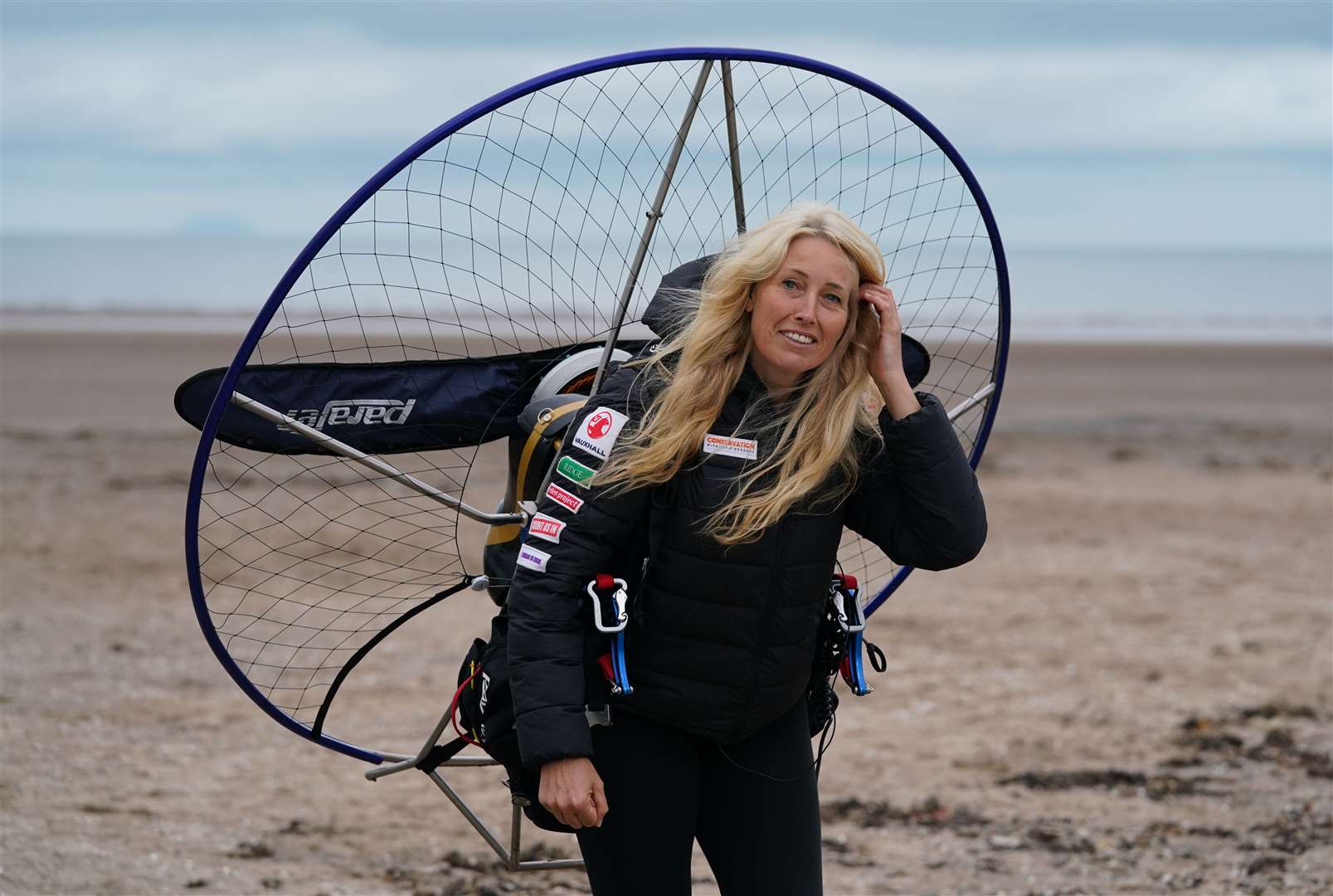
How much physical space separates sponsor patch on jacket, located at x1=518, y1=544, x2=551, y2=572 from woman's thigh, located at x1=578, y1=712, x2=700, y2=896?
392 millimetres

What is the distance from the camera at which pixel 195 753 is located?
22.4 feet

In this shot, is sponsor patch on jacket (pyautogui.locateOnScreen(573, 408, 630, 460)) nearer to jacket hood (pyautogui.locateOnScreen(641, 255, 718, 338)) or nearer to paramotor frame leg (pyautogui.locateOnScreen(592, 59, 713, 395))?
jacket hood (pyautogui.locateOnScreen(641, 255, 718, 338))

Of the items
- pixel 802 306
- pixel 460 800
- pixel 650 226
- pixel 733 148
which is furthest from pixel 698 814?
pixel 733 148

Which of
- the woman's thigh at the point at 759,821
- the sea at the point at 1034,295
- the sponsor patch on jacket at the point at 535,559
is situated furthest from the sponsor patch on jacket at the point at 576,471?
the sea at the point at 1034,295

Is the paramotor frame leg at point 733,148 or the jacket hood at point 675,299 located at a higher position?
the paramotor frame leg at point 733,148

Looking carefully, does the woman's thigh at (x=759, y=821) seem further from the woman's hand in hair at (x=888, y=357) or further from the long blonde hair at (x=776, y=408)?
the woman's hand in hair at (x=888, y=357)

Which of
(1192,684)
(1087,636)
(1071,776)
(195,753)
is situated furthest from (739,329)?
(1087,636)

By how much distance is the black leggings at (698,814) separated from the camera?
9.59ft

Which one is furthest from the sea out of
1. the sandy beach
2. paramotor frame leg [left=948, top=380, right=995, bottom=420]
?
paramotor frame leg [left=948, top=380, right=995, bottom=420]

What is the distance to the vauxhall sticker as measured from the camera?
3.46 m

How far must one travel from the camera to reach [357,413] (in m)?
3.53

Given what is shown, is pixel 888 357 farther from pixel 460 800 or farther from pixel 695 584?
pixel 460 800

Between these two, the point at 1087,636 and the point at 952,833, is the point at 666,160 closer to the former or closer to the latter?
the point at 952,833

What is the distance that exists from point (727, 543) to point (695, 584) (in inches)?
4.6
